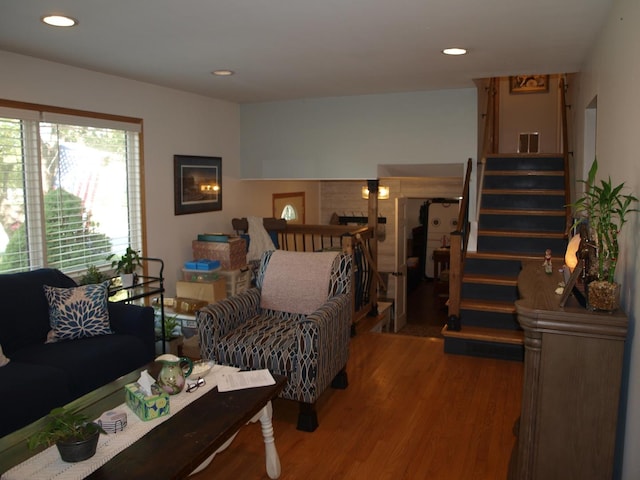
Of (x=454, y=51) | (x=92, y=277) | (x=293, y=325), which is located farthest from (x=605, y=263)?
(x=92, y=277)

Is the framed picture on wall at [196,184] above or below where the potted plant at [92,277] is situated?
above

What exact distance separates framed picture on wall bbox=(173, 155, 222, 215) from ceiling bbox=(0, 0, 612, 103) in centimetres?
87

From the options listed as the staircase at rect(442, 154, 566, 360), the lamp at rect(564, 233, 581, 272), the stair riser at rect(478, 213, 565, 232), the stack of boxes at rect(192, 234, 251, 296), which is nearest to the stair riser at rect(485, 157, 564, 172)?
the staircase at rect(442, 154, 566, 360)

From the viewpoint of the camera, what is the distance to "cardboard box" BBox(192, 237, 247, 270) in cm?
512

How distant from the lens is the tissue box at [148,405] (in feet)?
7.39

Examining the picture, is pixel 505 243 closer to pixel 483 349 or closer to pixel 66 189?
pixel 483 349

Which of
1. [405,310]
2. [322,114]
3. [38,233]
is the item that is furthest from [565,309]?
[405,310]

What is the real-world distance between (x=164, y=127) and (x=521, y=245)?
12.1 feet

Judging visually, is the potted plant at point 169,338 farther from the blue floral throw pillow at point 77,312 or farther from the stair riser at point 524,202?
the stair riser at point 524,202

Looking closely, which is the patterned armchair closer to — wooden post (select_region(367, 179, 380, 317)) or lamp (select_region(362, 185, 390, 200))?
wooden post (select_region(367, 179, 380, 317))

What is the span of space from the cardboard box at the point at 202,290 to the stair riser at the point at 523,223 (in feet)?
9.20

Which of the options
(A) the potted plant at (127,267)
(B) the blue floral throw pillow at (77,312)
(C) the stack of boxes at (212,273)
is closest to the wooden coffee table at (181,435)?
(B) the blue floral throw pillow at (77,312)

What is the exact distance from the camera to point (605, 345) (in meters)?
2.04

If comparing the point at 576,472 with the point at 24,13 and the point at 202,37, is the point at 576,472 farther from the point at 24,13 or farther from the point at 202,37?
the point at 24,13
